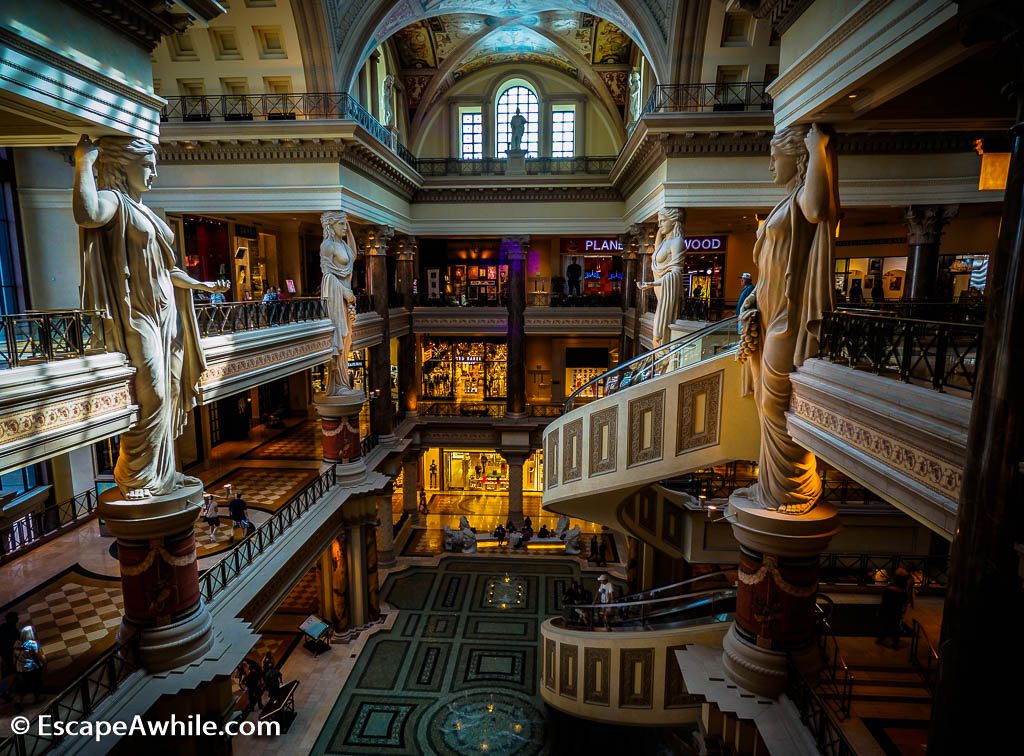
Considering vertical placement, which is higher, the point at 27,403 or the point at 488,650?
the point at 27,403

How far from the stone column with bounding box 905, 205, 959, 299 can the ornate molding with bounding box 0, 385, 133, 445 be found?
1261 cm

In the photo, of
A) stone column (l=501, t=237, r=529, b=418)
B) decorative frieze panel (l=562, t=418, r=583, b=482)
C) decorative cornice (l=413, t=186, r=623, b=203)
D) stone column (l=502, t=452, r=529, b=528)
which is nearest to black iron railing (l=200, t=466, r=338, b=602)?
decorative frieze panel (l=562, t=418, r=583, b=482)

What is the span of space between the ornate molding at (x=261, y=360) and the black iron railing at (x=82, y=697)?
10.4ft

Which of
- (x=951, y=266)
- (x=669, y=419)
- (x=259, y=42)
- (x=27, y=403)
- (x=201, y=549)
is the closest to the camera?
(x=27, y=403)

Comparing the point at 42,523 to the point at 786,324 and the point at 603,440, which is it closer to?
the point at 603,440

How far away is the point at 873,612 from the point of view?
8188 millimetres

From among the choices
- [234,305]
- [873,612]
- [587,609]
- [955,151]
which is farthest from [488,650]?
[955,151]

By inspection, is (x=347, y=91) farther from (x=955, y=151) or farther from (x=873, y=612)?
(x=873, y=612)

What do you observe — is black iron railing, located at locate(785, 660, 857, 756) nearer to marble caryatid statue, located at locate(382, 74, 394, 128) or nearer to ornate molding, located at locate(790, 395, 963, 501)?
ornate molding, located at locate(790, 395, 963, 501)

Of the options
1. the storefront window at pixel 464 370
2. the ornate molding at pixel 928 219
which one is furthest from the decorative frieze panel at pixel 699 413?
the storefront window at pixel 464 370

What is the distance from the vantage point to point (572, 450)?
10172mm

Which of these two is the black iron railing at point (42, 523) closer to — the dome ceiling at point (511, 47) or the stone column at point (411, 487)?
the stone column at point (411, 487)

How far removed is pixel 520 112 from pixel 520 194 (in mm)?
2914

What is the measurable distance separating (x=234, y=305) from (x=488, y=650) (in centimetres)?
878
